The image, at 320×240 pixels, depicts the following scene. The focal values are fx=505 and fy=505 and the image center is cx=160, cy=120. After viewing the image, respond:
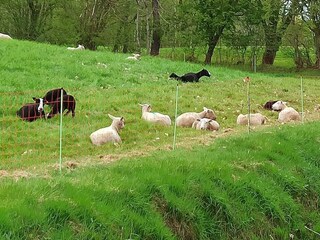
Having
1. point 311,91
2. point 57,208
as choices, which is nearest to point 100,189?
point 57,208

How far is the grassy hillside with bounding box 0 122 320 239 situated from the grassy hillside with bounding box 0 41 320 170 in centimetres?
192

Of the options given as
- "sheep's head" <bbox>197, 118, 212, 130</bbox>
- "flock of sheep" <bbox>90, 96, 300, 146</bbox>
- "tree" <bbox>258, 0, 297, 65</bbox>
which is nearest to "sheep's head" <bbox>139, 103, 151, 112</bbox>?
"flock of sheep" <bbox>90, 96, 300, 146</bbox>

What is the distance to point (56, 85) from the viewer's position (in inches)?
714

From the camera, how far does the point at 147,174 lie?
857 centimetres

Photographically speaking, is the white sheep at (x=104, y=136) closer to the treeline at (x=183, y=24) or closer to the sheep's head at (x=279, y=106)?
the sheep's head at (x=279, y=106)

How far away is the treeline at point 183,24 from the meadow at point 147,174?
74.8 feet

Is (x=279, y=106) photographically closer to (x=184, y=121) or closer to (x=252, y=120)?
(x=252, y=120)

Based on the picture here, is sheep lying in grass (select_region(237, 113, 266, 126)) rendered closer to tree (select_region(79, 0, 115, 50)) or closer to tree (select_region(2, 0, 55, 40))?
tree (select_region(79, 0, 115, 50))

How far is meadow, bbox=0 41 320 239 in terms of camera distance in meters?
6.83

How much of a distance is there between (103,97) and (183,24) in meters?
26.8

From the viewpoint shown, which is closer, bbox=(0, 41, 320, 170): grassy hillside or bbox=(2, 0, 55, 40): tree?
bbox=(0, 41, 320, 170): grassy hillside

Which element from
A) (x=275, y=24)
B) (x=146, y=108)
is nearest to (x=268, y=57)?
(x=275, y=24)

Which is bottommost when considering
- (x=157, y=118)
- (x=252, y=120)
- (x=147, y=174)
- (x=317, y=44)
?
(x=252, y=120)

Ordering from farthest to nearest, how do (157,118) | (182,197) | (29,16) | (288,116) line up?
(29,16) → (288,116) → (157,118) → (182,197)
